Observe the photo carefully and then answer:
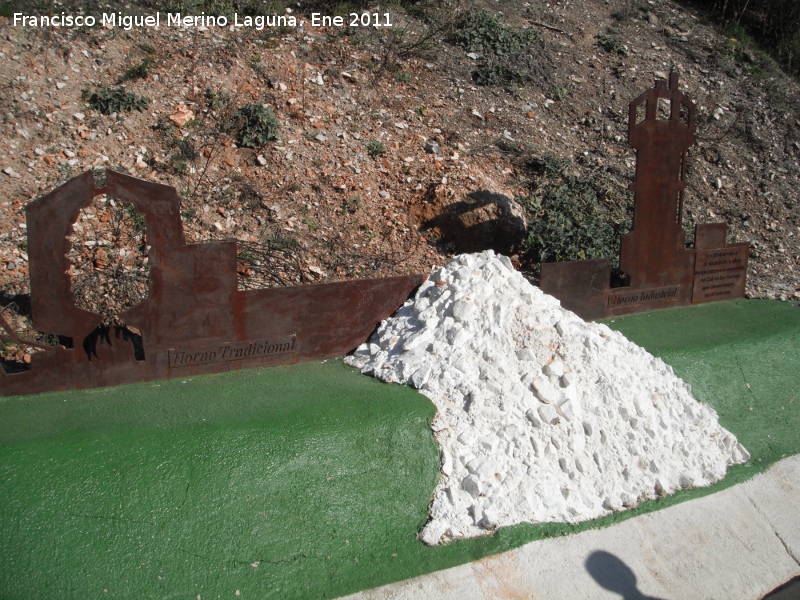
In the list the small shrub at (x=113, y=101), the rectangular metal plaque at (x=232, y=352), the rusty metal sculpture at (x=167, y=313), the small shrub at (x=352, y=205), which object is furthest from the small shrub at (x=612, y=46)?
the rectangular metal plaque at (x=232, y=352)

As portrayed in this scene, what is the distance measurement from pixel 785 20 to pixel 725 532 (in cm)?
1195

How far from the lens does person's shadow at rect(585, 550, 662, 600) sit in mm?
4125

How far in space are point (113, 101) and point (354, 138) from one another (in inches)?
109

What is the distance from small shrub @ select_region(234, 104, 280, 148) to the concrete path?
5485mm

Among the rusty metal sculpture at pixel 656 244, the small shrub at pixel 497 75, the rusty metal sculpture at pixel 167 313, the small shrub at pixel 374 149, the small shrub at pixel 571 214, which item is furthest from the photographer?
the small shrub at pixel 497 75

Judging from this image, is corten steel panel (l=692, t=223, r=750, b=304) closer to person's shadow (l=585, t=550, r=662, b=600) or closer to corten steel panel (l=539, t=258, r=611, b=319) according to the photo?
corten steel panel (l=539, t=258, r=611, b=319)

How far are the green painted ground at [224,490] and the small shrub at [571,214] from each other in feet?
10.3

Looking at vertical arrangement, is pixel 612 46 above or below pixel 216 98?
above

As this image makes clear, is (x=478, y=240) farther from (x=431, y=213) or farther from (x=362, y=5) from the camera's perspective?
(x=362, y=5)

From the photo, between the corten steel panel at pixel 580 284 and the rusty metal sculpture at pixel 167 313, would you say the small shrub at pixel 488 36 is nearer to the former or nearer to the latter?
the corten steel panel at pixel 580 284

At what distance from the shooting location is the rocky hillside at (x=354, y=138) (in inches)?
273

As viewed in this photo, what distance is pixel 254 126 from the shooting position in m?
7.86

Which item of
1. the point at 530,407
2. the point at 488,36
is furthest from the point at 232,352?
the point at 488,36

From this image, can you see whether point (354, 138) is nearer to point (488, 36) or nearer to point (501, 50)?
point (501, 50)
